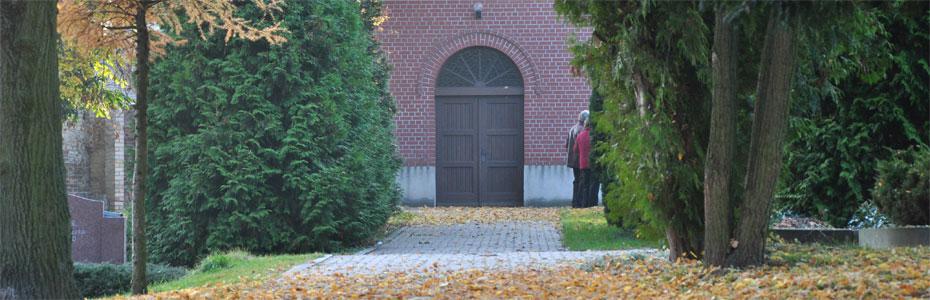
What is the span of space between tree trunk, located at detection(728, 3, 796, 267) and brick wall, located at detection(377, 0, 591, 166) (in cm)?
1533

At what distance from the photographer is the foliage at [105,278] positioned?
39.3 ft

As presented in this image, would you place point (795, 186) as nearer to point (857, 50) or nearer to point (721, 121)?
point (857, 50)

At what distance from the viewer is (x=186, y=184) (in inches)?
538

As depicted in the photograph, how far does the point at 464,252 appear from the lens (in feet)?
Result: 44.0

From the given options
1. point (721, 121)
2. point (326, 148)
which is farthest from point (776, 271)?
point (326, 148)

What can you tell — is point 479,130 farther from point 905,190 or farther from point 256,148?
point 905,190

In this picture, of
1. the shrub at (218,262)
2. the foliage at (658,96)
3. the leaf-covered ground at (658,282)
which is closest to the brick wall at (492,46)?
the shrub at (218,262)

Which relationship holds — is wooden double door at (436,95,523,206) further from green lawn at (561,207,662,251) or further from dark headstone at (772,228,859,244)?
dark headstone at (772,228,859,244)

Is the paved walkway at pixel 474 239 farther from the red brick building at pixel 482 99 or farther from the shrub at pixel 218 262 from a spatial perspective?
the red brick building at pixel 482 99

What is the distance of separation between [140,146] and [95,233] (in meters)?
4.61

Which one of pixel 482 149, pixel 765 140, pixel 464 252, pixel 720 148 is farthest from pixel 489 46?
pixel 765 140

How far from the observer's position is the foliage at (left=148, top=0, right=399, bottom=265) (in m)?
13.6

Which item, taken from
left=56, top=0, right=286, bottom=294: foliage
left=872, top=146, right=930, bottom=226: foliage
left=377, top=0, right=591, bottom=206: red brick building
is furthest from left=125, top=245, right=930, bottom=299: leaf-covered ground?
left=377, top=0, right=591, bottom=206: red brick building

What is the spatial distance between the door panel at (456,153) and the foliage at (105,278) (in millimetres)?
12384
